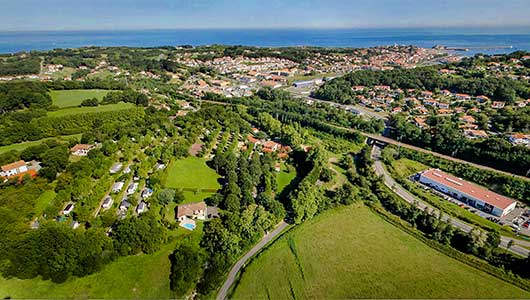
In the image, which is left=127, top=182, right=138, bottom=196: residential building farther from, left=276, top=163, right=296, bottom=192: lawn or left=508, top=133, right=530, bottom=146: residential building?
left=508, top=133, right=530, bottom=146: residential building

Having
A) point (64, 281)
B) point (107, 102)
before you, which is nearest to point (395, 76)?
point (107, 102)

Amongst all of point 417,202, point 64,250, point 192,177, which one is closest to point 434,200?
point 417,202

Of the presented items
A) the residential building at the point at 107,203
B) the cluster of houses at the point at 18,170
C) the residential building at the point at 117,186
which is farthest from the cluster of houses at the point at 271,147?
the cluster of houses at the point at 18,170

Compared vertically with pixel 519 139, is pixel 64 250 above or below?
below

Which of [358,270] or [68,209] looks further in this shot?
[68,209]

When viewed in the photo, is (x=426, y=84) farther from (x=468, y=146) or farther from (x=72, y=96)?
(x=72, y=96)

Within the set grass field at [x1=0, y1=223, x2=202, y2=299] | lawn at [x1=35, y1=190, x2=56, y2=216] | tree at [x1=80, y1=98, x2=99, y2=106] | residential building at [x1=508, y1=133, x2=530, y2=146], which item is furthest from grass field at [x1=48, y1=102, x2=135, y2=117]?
residential building at [x1=508, y1=133, x2=530, y2=146]
